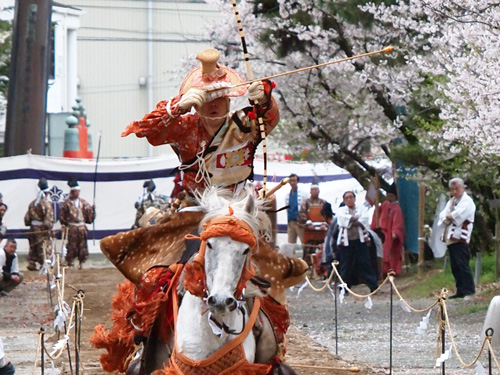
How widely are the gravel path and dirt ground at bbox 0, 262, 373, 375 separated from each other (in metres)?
0.30

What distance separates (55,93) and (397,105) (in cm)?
2622

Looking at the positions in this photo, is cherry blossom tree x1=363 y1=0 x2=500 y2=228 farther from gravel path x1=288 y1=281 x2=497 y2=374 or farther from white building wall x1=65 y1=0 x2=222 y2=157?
white building wall x1=65 y1=0 x2=222 y2=157

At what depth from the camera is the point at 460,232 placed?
14805mm

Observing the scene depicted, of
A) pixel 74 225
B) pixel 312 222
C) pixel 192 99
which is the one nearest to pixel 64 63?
pixel 74 225

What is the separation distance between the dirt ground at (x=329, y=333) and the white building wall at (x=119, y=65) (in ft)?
86.6

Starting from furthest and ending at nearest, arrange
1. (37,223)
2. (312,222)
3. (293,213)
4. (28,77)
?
(28,77), (37,223), (293,213), (312,222)

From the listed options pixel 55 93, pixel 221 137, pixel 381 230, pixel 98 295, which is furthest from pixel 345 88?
pixel 55 93

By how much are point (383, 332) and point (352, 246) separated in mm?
4161

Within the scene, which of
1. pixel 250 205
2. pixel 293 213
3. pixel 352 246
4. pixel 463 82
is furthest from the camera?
pixel 293 213

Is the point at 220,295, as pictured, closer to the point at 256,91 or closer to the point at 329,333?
the point at 256,91

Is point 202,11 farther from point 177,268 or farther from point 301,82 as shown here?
point 177,268

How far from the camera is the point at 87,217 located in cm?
2258

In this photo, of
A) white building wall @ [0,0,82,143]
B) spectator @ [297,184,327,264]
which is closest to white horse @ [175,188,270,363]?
spectator @ [297,184,327,264]

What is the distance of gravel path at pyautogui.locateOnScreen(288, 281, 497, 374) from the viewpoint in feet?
35.9
